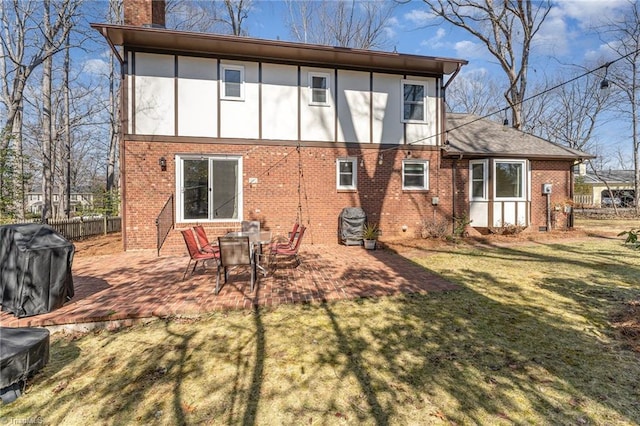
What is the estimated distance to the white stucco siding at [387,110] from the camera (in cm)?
1051

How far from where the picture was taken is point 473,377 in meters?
2.95

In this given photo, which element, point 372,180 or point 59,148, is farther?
point 59,148

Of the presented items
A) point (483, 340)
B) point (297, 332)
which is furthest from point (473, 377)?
point (297, 332)

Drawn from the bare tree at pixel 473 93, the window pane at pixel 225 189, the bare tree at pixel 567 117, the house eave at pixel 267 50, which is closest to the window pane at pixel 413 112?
the house eave at pixel 267 50

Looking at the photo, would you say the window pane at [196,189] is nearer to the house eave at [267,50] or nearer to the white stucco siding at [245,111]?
the white stucco siding at [245,111]

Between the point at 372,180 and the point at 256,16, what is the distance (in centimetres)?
1516

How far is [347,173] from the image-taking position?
10414 millimetres

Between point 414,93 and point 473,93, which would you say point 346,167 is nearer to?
point 414,93

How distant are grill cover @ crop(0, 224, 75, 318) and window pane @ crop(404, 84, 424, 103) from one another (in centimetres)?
1061

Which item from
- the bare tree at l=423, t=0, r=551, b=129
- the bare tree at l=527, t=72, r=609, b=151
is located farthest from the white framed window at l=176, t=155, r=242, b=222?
the bare tree at l=527, t=72, r=609, b=151

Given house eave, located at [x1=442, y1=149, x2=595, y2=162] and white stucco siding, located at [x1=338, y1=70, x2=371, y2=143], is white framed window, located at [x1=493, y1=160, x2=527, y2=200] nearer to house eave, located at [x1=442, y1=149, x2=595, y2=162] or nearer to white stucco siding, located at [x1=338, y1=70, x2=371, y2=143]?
house eave, located at [x1=442, y1=149, x2=595, y2=162]

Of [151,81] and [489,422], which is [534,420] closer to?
[489,422]

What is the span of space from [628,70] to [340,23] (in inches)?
774

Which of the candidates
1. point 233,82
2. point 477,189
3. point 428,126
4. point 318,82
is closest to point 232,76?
point 233,82
